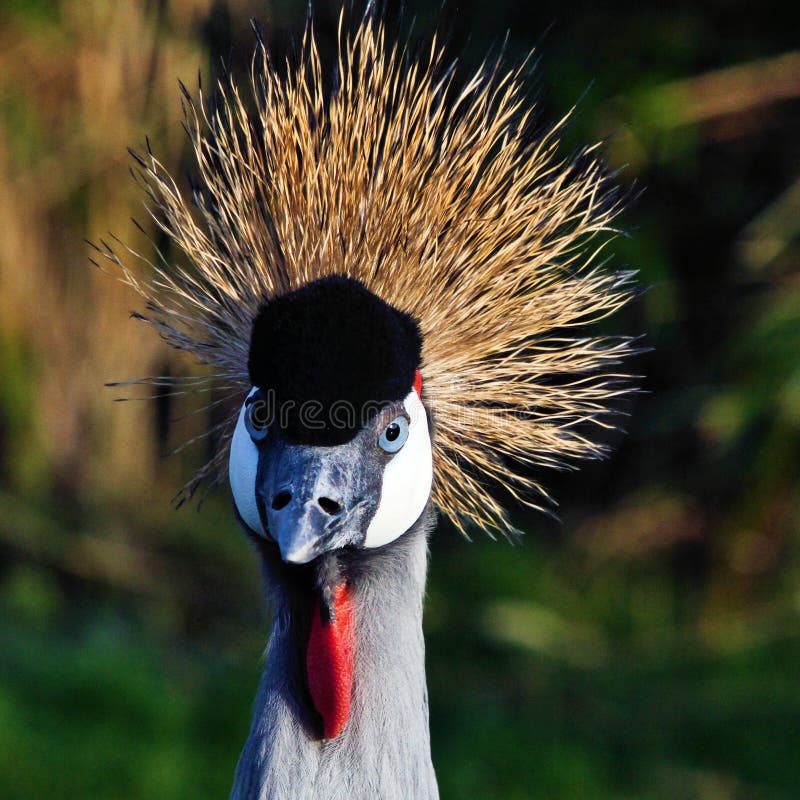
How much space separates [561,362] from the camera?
1.30 meters

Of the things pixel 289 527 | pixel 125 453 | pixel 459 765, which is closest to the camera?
pixel 289 527

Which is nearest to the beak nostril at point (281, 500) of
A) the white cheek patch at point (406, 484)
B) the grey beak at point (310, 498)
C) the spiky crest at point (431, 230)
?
the grey beak at point (310, 498)

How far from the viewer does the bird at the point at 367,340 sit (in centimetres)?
109

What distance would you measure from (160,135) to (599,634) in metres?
1.69

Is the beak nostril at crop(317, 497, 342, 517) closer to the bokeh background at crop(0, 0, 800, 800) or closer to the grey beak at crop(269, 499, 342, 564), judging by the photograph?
the grey beak at crop(269, 499, 342, 564)

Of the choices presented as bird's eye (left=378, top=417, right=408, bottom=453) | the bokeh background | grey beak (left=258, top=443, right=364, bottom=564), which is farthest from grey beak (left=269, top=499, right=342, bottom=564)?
the bokeh background

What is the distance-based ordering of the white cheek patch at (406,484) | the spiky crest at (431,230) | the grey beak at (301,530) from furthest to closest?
the spiky crest at (431,230), the white cheek patch at (406,484), the grey beak at (301,530)

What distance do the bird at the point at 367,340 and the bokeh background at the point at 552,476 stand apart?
117 centimetres

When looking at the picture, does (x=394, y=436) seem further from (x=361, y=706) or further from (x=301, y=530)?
(x=361, y=706)

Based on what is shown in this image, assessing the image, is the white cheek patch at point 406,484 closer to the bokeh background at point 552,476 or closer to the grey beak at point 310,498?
the grey beak at point 310,498

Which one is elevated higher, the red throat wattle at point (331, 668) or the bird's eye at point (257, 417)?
the bird's eye at point (257, 417)

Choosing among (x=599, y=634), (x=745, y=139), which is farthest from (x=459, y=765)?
(x=745, y=139)

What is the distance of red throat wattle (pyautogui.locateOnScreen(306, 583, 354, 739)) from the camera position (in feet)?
3.60

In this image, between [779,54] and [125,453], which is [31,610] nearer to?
[125,453]
